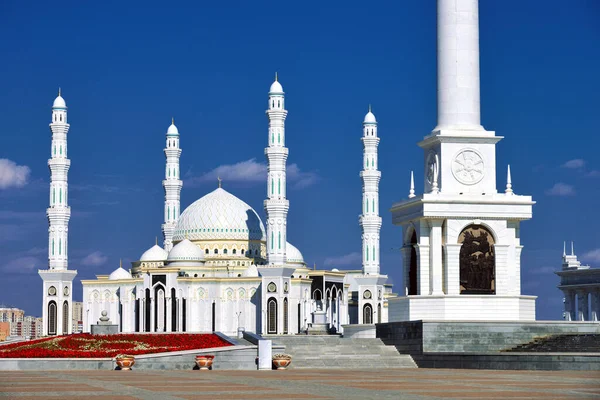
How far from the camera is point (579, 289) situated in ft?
319

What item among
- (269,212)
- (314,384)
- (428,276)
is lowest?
(314,384)

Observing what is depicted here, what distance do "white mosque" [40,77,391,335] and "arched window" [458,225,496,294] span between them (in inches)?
1527

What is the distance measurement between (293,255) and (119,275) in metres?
13.7

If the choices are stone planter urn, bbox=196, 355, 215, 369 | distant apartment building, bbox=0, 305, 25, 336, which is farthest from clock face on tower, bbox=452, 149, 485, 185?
distant apartment building, bbox=0, 305, 25, 336

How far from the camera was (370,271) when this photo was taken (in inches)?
3546

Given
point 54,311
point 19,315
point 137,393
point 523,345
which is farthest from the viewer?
point 19,315

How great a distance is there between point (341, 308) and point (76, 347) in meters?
51.2

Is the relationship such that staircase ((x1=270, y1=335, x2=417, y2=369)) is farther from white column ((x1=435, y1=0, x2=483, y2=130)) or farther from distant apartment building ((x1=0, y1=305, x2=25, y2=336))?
distant apartment building ((x1=0, y1=305, x2=25, y2=336))

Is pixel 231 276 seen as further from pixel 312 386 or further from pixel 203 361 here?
pixel 312 386

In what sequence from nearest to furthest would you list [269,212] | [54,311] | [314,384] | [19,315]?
[314,384], [269,212], [54,311], [19,315]

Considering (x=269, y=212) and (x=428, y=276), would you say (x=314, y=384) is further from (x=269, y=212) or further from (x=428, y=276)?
(x=269, y=212)

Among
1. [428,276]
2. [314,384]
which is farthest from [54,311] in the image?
[314,384]

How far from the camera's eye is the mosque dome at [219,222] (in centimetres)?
9381

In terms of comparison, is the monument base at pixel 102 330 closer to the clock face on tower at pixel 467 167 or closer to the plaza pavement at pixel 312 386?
the clock face on tower at pixel 467 167
